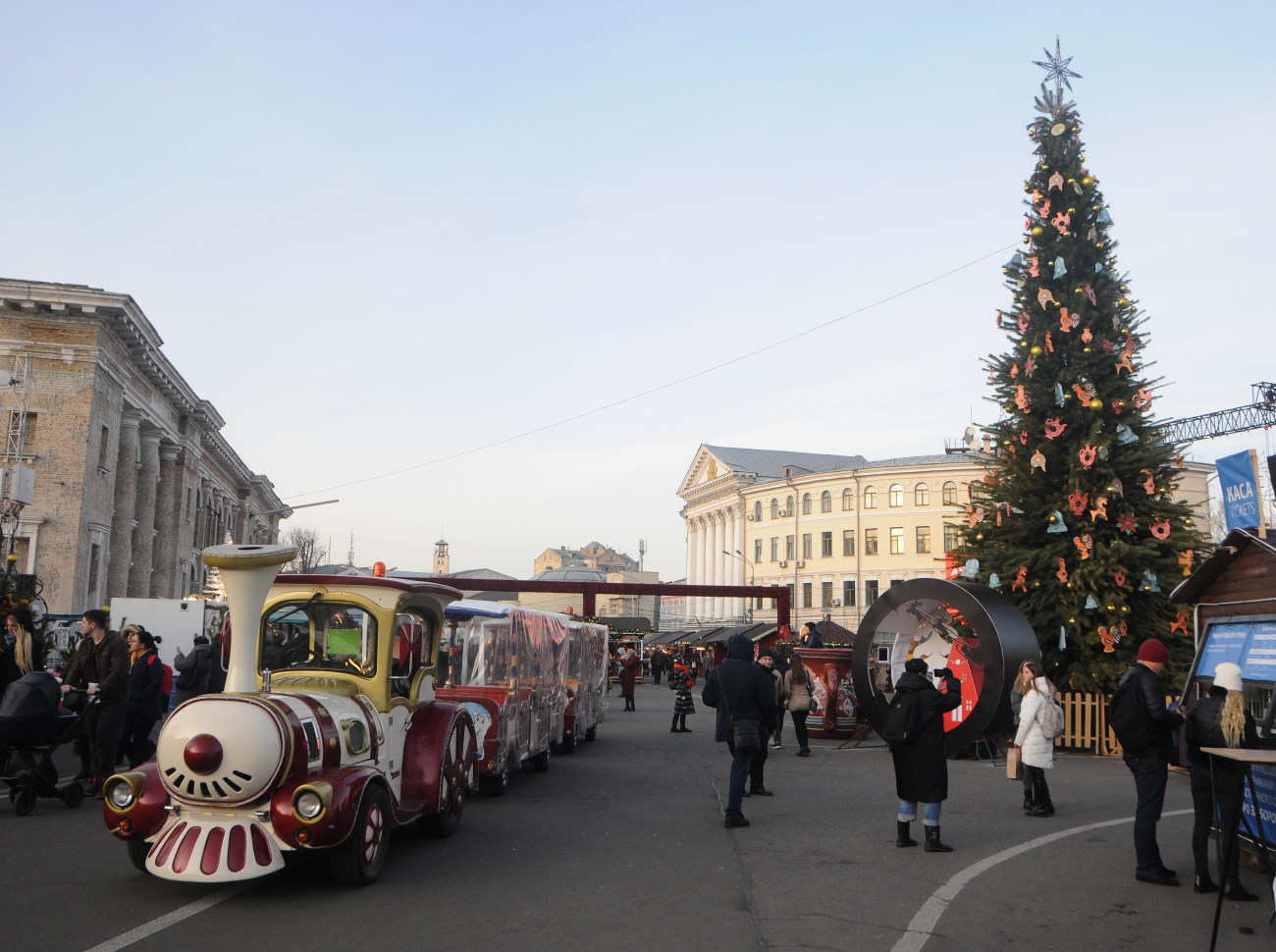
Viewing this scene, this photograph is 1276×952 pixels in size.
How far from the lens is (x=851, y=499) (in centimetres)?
8331

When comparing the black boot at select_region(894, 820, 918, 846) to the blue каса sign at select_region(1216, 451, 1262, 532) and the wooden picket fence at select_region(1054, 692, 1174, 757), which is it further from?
the wooden picket fence at select_region(1054, 692, 1174, 757)

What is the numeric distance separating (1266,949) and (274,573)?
22.4 ft

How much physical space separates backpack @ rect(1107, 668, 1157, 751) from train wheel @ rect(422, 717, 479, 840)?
17.6ft

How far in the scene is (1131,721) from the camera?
7.98 metres

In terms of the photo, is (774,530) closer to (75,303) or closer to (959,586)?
(75,303)

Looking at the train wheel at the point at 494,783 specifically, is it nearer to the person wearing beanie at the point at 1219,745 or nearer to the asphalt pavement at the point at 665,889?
the asphalt pavement at the point at 665,889

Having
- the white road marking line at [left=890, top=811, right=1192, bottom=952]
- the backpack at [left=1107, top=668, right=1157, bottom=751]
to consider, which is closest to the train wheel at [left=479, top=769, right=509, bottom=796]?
the white road marking line at [left=890, top=811, right=1192, bottom=952]

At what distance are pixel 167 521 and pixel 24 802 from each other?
3854 cm

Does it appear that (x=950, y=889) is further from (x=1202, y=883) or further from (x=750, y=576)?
(x=750, y=576)

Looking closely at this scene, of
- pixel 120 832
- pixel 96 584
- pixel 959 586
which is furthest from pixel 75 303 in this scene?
pixel 120 832

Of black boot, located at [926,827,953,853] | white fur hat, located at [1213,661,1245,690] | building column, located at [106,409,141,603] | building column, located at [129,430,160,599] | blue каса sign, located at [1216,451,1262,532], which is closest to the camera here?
white fur hat, located at [1213,661,1245,690]

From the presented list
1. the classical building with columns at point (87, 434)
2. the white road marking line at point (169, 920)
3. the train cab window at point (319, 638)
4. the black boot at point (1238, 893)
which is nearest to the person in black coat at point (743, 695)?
the train cab window at point (319, 638)

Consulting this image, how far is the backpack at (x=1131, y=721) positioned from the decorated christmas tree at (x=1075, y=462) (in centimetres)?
1084

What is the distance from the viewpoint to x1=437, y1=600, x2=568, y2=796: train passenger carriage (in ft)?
39.0
